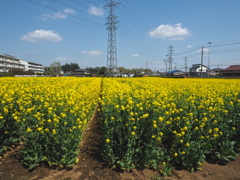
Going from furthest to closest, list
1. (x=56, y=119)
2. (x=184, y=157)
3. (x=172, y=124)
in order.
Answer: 1. (x=172, y=124)
2. (x=184, y=157)
3. (x=56, y=119)

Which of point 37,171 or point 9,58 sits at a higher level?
point 9,58

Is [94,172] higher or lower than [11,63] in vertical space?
lower

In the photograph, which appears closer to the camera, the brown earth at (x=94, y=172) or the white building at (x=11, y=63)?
the brown earth at (x=94, y=172)

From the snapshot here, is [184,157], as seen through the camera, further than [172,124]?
No

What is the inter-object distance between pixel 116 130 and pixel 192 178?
1837 mm

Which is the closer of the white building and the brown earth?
the brown earth

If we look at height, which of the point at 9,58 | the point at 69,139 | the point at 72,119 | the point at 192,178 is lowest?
the point at 192,178

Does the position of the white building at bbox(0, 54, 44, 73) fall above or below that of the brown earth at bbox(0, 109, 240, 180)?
above

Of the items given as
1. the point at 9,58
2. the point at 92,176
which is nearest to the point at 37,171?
the point at 92,176

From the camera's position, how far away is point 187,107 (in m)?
4.23

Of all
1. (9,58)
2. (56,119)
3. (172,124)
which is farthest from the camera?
(9,58)

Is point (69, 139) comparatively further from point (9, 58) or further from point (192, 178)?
point (9, 58)

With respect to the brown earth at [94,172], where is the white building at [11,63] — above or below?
above

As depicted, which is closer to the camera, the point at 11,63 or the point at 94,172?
the point at 94,172
